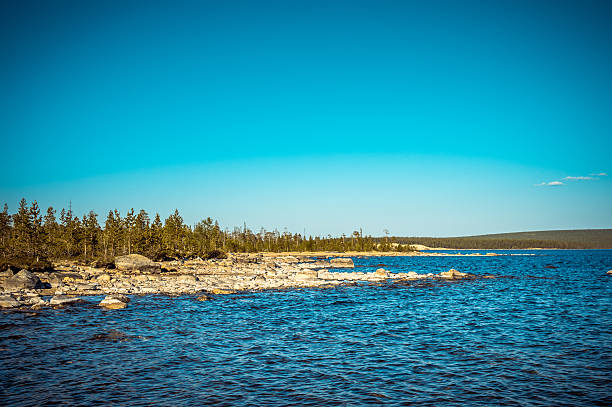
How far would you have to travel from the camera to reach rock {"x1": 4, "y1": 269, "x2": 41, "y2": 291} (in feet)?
113

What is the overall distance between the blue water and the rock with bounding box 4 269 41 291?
1124 centimetres

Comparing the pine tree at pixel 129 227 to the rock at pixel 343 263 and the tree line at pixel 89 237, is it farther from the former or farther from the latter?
the rock at pixel 343 263

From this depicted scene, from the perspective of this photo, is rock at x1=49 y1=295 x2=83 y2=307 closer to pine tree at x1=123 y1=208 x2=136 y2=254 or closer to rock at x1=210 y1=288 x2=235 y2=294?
rock at x1=210 y1=288 x2=235 y2=294

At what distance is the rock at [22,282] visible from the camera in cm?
3438

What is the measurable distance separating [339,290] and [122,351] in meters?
26.6

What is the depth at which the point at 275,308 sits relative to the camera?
94.9 ft

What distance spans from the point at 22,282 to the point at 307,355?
31365 mm

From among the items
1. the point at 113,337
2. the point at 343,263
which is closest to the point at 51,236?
the point at 343,263

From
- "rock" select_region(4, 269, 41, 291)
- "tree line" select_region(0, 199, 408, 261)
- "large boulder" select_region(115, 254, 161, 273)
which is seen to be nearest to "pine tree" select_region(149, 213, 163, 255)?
"tree line" select_region(0, 199, 408, 261)

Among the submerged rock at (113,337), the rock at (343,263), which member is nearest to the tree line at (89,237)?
the rock at (343,263)

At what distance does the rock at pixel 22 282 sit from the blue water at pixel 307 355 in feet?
36.9

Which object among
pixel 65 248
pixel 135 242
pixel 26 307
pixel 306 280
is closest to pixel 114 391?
pixel 26 307

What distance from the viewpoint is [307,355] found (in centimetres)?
1670

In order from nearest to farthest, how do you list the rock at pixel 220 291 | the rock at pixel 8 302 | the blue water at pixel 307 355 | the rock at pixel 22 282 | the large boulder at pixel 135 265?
the blue water at pixel 307 355 → the rock at pixel 8 302 → the rock at pixel 22 282 → the rock at pixel 220 291 → the large boulder at pixel 135 265
